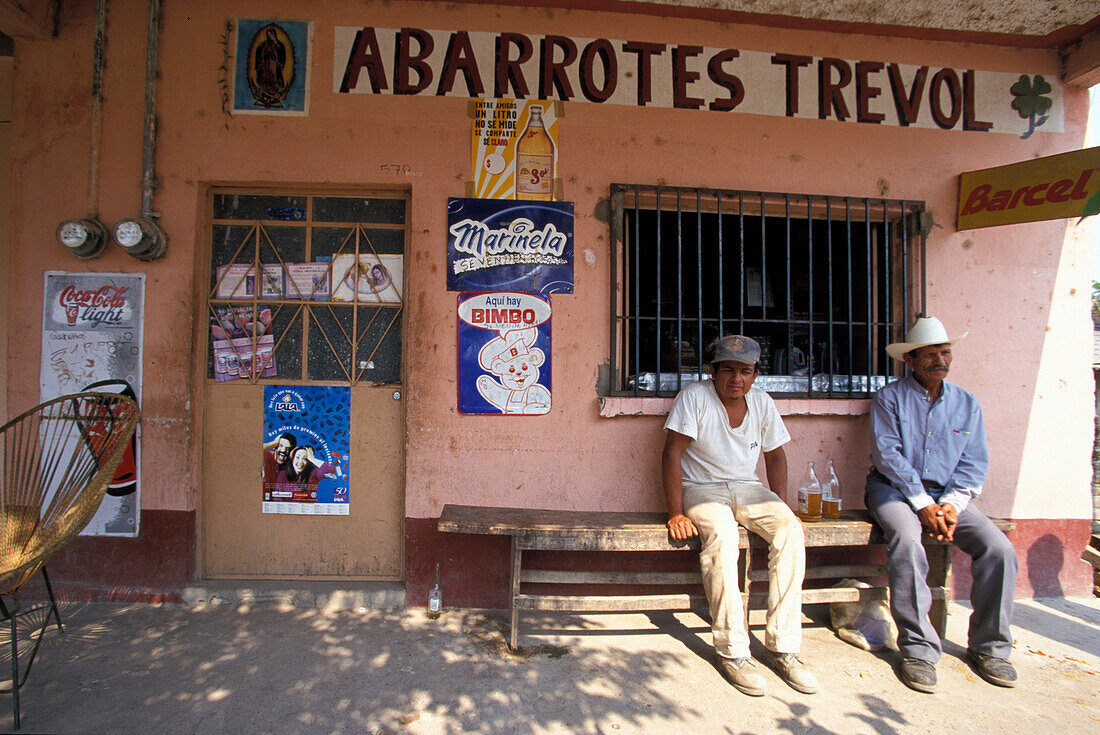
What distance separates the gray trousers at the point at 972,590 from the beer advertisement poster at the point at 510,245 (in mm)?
2359

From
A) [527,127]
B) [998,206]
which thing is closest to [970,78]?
[998,206]

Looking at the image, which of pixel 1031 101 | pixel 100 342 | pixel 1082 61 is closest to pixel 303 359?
pixel 100 342

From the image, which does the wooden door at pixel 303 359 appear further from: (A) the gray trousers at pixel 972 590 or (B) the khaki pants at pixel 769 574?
(A) the gray trousers at pixel 972 590

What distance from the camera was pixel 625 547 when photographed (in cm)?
305

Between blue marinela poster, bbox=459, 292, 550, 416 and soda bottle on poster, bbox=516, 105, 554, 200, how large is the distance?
672 millimetres

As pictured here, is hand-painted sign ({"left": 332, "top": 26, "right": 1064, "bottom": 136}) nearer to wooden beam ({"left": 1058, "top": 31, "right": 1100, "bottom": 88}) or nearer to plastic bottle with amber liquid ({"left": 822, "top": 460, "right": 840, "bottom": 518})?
wooden beam ({"left": 1058, "top": 31, "right": 1100, "bottom": 88})

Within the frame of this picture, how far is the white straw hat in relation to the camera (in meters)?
3.31

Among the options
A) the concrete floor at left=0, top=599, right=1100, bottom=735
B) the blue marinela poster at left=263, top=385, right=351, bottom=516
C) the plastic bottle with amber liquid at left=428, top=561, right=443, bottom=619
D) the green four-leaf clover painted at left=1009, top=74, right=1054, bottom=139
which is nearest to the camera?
the concrete floor at left=0, top=599, right=1100, bottom=735

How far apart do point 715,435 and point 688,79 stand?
2.36 metres

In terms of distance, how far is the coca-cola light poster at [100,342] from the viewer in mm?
3461

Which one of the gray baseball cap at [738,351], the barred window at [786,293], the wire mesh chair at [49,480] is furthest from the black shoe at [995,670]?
the wire mesh chair at [49,480]

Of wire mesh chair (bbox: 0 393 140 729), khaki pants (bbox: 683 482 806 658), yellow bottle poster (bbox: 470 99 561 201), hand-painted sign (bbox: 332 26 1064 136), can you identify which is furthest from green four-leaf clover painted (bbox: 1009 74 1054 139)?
wire mesh chair (bbox: 0 393 140 729)

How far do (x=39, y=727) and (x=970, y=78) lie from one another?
6406 mm

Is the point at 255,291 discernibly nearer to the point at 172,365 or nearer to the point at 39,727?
the point at 172,365
